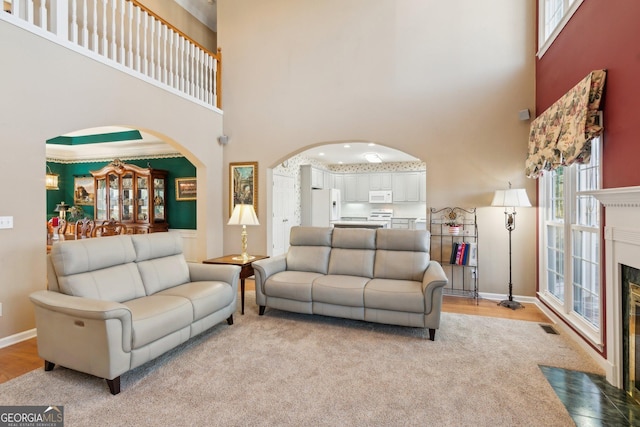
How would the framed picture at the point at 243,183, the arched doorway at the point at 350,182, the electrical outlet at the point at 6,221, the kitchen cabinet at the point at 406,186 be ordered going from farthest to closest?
the kitchen cabinet at the point at 406,186 < the arched doorway at the point at 350,182 < the framed picture at the point at 243,183 < the electrical outlet at the point at 6,221

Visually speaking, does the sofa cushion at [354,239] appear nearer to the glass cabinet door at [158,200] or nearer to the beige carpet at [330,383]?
the beige carpet at [330,383]

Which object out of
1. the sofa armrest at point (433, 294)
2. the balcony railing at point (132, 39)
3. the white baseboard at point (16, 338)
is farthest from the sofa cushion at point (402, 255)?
the balcony railing at point (132, 39)

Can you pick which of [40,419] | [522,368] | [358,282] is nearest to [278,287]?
[358,282]

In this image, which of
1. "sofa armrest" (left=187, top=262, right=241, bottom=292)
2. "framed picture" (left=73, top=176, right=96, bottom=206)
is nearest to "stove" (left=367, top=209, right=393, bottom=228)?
"sofa armrest" (left=187, top=262, right=241, bottom=292)

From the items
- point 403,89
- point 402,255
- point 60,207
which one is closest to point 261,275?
point 402,255

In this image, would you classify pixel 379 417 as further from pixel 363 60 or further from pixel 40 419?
pixel 363 60

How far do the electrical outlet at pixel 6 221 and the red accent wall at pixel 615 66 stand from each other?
16.3 ft

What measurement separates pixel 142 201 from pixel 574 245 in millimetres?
7050

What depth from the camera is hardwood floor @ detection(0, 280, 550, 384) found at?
2.59 metres

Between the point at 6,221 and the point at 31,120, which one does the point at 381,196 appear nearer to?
the point at 31,120

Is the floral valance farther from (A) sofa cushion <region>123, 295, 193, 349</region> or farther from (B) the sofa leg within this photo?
(B) the sofa leg

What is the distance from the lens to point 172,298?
2.86 meters

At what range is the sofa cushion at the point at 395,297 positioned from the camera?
3.12 m

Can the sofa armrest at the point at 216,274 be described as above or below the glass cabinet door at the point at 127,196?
below
